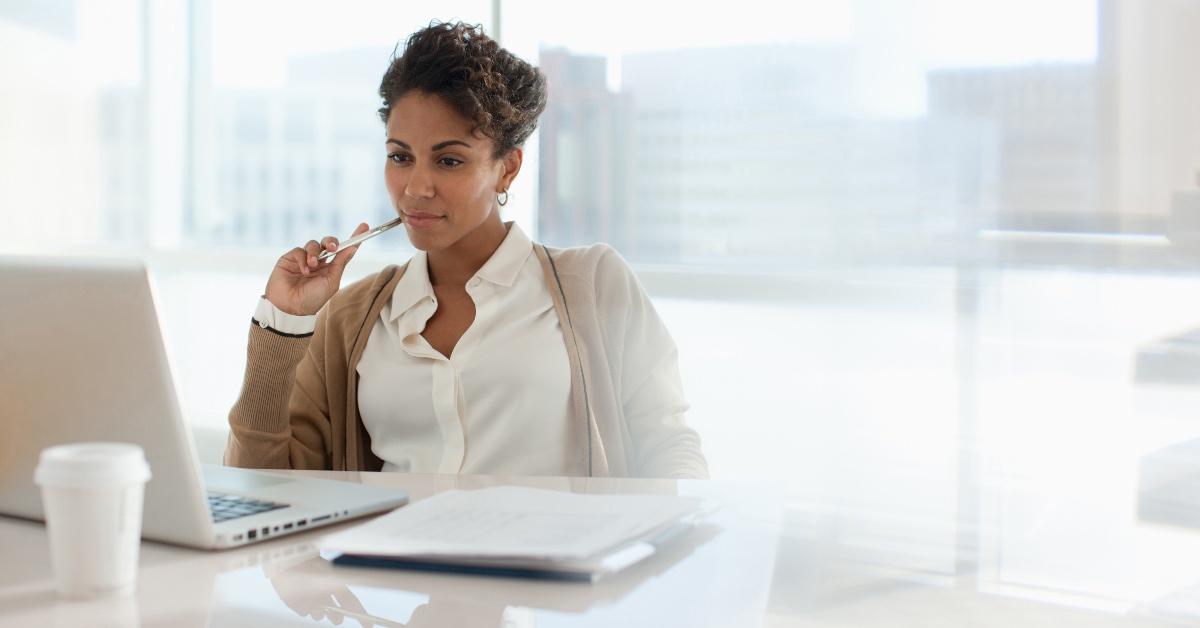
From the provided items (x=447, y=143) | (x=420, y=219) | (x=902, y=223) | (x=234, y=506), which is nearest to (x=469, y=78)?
(x=447, y=143)

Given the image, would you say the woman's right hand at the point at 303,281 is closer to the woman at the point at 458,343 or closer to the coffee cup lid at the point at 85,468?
the woman at the point at 458,343

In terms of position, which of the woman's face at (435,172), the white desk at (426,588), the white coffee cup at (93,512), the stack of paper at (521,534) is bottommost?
the white desk at (426,588)

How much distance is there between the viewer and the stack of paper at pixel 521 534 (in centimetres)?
79

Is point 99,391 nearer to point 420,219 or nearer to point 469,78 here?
point 420,219

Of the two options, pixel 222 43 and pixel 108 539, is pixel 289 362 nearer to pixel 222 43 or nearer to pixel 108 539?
pixel 108 539

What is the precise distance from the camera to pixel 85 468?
2.25 ft

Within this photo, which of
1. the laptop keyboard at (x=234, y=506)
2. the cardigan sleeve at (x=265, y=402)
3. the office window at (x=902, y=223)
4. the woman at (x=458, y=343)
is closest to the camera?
the laptop keyboard at (x=234, y=506)

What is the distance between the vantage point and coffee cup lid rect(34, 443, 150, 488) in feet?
2.25

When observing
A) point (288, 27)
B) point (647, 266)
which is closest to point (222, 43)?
point (288, 27)

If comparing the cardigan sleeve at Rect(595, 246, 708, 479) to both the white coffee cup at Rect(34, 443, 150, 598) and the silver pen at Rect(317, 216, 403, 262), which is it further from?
the white coffee cup at Rect(34, 443, 150, 598)

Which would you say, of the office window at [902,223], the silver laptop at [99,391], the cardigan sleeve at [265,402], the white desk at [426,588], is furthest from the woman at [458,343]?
the office window at [902,223]

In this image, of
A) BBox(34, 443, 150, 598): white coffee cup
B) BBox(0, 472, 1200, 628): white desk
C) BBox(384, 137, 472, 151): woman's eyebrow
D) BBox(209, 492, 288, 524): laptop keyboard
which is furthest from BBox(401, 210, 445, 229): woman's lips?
BBox(34, 443, 150, 598): white coffee cup

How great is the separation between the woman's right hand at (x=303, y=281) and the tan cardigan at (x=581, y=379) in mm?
67

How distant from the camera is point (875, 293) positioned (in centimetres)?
279
